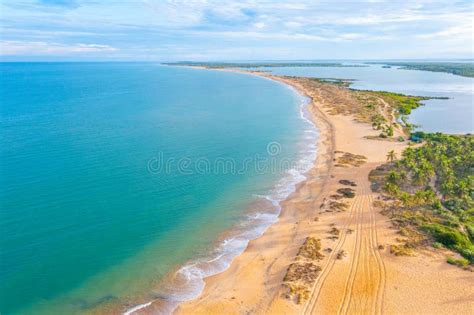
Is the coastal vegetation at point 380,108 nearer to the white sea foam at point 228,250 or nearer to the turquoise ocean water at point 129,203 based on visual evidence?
the turquoise ocean water at point 129,203

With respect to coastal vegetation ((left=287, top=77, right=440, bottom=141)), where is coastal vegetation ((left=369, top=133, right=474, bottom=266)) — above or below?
below

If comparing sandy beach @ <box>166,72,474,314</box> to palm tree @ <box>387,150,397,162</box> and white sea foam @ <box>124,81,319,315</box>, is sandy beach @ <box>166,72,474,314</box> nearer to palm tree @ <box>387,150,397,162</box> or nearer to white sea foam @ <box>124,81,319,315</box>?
white sea foam @ <box>124,81,319,315</box>

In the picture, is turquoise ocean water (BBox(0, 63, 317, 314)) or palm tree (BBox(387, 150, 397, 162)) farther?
palm tree (BBox(387, 150, 397, 162))

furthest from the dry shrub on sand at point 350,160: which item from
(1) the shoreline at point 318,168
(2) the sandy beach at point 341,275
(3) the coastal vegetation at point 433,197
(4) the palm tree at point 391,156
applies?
(2) the sandy beach at point 341,275

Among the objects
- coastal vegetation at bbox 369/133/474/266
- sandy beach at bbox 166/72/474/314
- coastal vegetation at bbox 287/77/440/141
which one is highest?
coastal vegetation at bbox 287/77/440/141

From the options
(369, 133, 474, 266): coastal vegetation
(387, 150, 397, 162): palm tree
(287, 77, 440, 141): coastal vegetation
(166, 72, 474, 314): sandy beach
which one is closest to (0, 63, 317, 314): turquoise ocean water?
(166, 72, 474, 314): sandy beach

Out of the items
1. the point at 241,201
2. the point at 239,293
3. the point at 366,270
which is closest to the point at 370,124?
the point at 241,201
